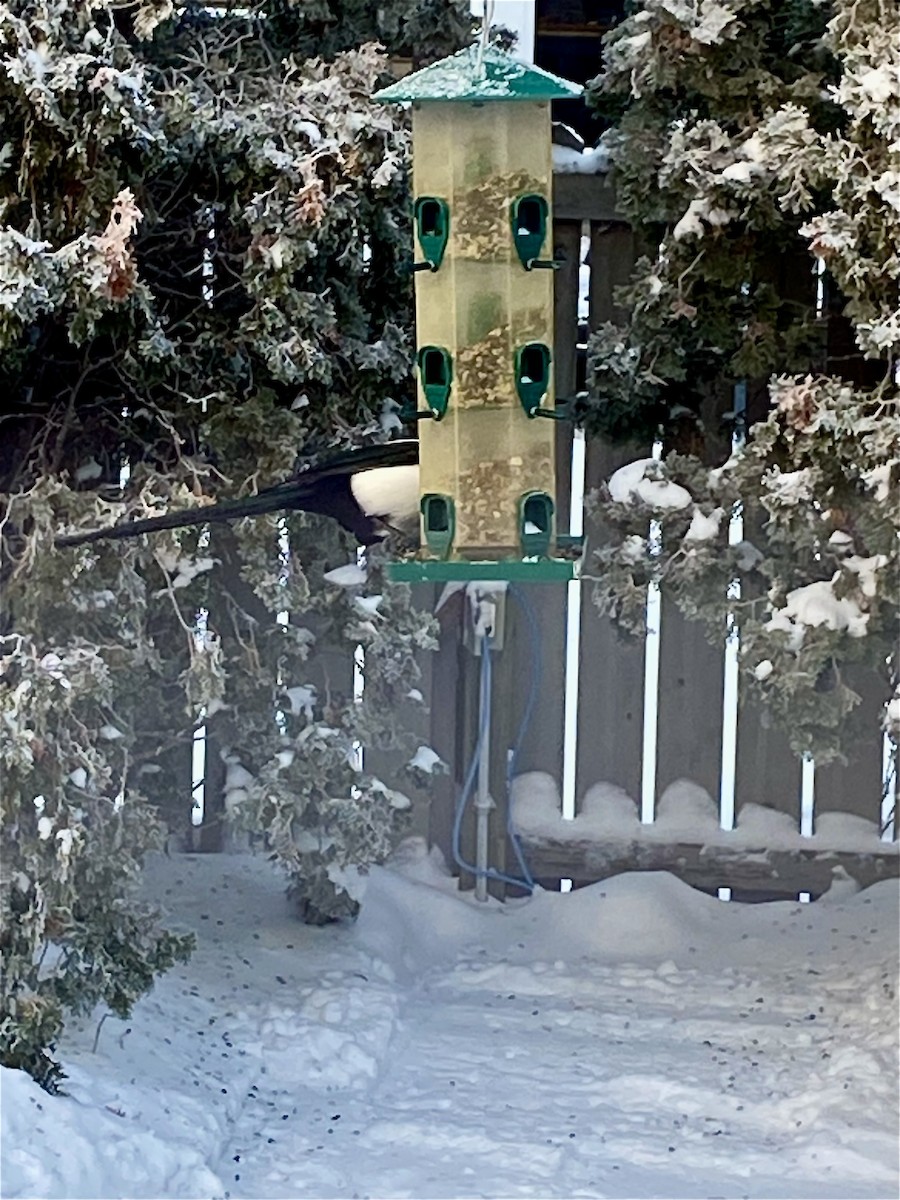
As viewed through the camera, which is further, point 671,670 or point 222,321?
point 671,670

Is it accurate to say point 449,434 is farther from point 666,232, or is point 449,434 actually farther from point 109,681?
point 666,232

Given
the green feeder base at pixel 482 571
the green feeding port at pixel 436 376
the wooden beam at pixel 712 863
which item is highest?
the green feeding port at pixel 436 376

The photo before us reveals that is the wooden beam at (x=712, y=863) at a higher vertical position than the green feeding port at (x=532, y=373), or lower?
lower

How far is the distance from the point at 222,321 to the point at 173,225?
0.21 metres

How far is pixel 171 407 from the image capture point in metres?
2.97

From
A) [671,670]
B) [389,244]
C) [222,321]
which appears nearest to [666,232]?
[389,244]

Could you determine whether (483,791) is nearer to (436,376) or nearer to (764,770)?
(764,770)

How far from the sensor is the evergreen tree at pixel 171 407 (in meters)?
2.62

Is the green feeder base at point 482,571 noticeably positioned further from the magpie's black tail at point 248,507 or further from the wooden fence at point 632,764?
the wooden fence at point 632,764

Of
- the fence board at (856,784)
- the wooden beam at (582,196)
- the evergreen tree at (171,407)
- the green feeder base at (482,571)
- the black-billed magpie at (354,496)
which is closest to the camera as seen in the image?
the green feeder base at (482,571)

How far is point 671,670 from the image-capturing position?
399 cm

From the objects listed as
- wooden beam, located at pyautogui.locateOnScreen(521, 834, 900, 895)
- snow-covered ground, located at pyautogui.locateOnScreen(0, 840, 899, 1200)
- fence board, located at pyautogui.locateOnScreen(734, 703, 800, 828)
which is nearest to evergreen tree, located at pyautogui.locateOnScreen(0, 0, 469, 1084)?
snow-covered ground, located at pyautogui.locateOnScreen(0, 840, 899, 1200)

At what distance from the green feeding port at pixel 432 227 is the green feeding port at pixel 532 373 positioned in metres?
0.19

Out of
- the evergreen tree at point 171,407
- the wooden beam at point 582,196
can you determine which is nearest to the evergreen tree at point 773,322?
the evergreen tree at point 171,407
